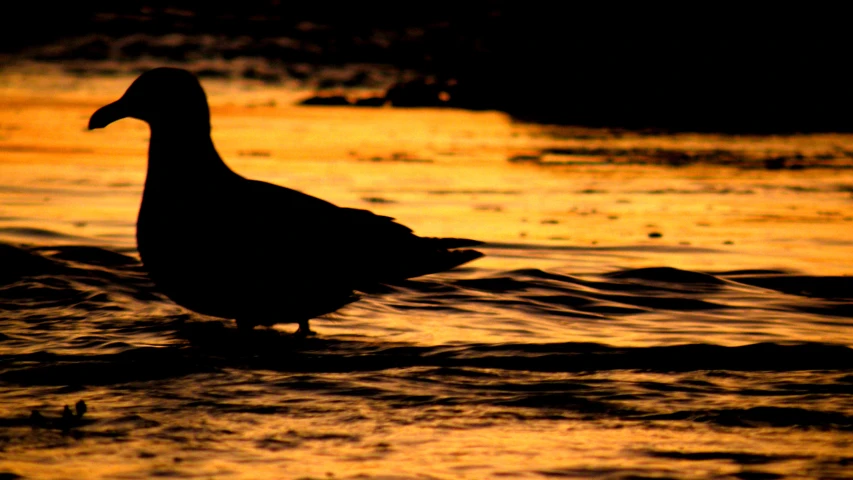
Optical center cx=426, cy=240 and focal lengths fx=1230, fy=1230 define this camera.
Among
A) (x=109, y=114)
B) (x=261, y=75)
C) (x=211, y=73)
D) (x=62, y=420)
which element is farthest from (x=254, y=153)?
(x=211, y=73)

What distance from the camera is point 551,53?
84.4 ft

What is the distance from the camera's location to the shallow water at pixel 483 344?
4.36 m

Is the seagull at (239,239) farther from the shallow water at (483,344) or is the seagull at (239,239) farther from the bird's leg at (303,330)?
the shallow water at (483,344)

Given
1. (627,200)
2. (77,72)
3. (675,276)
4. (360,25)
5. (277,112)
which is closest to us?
(675,276)

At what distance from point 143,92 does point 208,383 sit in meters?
1.97

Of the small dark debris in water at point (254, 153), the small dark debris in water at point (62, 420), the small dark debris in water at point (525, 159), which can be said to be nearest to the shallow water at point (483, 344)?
the small dark debris in water at point (62, 420)

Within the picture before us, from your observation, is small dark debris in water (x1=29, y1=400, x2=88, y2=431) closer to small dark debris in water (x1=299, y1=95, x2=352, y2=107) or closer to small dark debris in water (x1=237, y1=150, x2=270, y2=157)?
small dark debris in water (x1=237, y1=150, x2=270, y2=157)

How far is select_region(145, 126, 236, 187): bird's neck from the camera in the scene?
21.3 ft

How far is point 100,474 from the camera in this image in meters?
4.01

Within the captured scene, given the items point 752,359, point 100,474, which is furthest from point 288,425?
point 752,359

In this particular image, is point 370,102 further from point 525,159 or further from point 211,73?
point 525,159

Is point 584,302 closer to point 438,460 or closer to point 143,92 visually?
point 143,92

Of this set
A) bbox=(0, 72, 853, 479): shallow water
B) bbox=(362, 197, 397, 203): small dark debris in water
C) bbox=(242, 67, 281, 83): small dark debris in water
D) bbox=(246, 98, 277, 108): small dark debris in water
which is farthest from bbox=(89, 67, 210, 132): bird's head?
bbox=(242, 67, 281, 83): small dark debris in water

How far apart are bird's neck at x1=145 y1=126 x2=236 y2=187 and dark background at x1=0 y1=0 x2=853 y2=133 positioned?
13.9 m
